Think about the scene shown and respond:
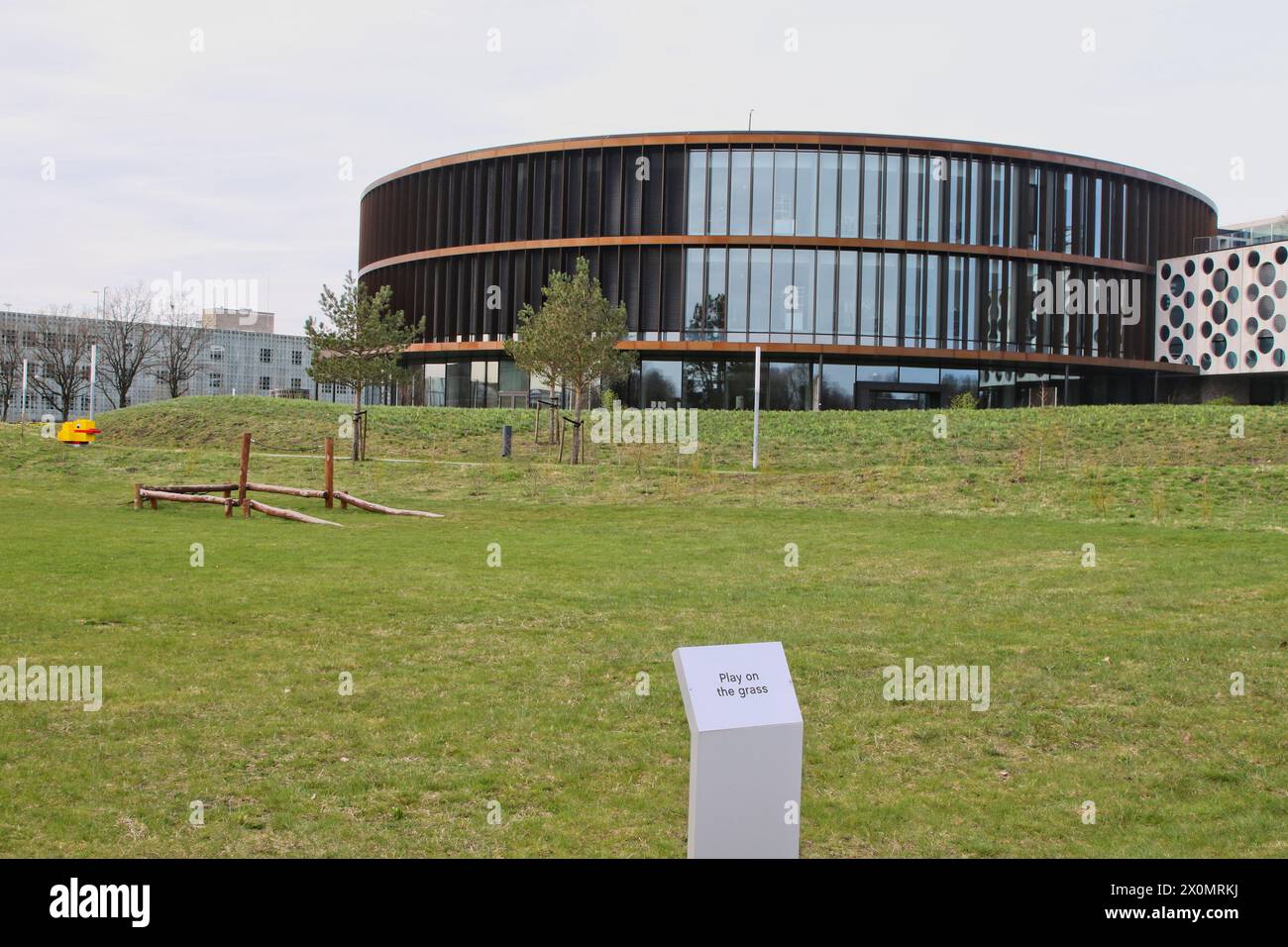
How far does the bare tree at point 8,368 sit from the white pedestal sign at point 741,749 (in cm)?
9056

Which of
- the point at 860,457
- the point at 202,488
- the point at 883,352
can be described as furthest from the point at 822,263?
the point at 202,488

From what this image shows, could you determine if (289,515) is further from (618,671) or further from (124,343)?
(124,343)

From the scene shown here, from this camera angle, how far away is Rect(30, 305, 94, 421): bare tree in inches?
3339

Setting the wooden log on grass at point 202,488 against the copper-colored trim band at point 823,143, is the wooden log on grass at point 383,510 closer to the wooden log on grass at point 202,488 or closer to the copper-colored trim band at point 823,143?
the wooden log on grass at point 202,488

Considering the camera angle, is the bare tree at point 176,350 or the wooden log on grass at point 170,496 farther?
the bare tree at point 176,350

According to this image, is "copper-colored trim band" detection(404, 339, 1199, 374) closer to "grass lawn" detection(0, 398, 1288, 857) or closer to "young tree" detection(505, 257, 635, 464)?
"young tree" detection(505, 257, 635, 464)

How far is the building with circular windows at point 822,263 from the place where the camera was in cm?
6006

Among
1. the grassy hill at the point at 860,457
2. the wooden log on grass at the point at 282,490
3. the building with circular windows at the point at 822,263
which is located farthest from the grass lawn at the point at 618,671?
the building with circular windows at the point at 822,263

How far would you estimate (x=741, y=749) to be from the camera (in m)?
5.62

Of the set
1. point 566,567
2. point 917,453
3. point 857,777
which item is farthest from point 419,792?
point 917,453

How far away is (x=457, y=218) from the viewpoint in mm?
67812

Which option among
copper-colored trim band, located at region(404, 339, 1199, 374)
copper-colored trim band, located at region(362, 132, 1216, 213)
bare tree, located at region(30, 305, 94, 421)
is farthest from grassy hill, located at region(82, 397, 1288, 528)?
bare tree, located at region(30, 305, 94, 421)
